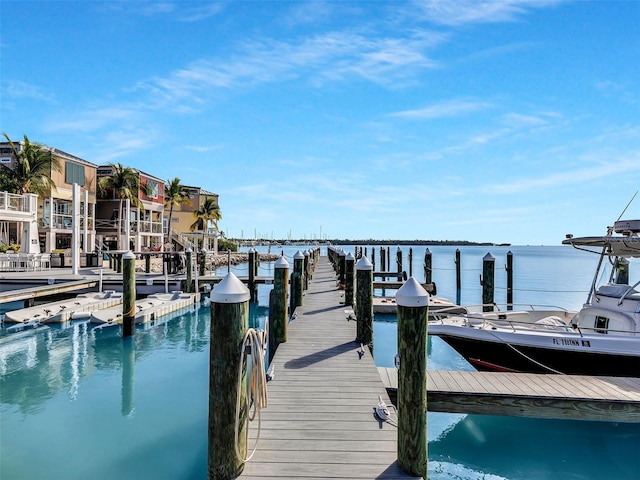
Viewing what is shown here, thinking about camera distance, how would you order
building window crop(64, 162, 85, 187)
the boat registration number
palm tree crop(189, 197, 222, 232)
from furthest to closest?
palm tree crop(189, 197, 222, 232), building window crop(64, 162, 85, 187), the boat registration number

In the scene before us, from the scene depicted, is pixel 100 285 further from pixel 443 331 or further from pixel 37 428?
pixel 443 331

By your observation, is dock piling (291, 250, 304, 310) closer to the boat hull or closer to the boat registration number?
the boat hull

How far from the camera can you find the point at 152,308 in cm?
1819

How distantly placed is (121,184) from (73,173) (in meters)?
3.64

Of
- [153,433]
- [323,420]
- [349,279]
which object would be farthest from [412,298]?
[349,279]

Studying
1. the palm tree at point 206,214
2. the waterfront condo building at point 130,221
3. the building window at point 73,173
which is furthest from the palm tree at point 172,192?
the building window at point 73,173

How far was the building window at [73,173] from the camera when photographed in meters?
31.0

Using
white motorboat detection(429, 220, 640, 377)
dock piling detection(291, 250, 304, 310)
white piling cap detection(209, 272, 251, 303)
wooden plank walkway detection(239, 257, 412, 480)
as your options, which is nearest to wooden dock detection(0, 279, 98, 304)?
dock piling detection(291, 250, 304, 310)

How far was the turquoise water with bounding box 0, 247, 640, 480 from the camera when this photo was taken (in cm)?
686

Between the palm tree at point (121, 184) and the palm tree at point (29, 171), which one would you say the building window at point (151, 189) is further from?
the palm tree at point (29, 171)

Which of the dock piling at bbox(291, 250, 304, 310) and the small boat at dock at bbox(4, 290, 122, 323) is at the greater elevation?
the dock piling at bbox(291, 250, 304, 310)

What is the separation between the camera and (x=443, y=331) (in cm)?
929

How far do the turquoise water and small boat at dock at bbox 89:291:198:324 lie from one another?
3.70 metres

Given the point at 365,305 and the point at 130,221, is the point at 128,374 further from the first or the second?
the point at 130,221
